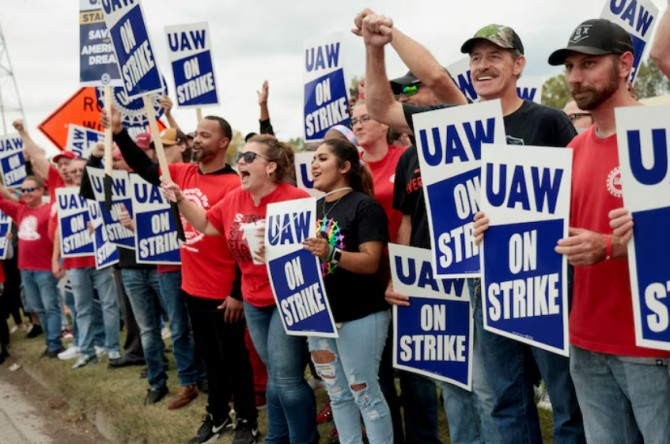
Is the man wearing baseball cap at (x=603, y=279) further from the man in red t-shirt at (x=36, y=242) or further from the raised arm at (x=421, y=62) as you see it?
the man in red t-shirt at (x=36, y=242)

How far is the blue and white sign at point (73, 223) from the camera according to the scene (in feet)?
27.5

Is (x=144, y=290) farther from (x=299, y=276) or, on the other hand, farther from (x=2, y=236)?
(x=2, y=236)

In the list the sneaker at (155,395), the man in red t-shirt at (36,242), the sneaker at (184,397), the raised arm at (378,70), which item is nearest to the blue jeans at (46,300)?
the man in red t-shirt at (36,242)

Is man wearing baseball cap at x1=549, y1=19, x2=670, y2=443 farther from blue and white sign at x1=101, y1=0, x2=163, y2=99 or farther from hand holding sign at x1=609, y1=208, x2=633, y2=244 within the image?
blue and white sign at x1=101, y1=0, x2=163, y2=99

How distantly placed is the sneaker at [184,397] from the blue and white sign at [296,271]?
2.40 m

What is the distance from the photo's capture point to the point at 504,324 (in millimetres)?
3145

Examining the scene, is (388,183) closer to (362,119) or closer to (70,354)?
(362,119)

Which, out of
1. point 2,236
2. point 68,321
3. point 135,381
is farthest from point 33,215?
point 135,381

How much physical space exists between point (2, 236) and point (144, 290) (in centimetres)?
408

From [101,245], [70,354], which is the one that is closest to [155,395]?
[101,245]

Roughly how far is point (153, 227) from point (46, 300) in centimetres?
401

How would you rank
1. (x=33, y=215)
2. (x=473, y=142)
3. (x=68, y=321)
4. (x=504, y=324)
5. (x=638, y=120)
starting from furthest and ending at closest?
(x=68, y=321) < (x=33, y=215) < (x=473, y=142) < (x=504, y=324) < (x=638, y=120)

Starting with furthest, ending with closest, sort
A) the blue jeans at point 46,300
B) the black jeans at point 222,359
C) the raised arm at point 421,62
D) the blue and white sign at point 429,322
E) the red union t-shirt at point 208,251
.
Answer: the blue jeans at point 46,300, the red union t-shirt at point 208,251, the black jeans at point 222,359, the blue and white sign at point 429,322, the raised arm at point 421,62

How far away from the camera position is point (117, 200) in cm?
713
